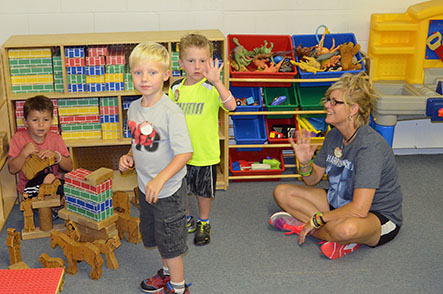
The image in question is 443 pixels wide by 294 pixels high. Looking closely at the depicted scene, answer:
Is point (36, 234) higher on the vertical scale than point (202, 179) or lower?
lower

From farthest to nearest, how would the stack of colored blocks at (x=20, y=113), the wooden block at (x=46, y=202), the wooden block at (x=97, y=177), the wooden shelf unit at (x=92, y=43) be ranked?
the stack of colored blocks at (x=20, y=113), the wooden shelf unit at (x=92, y=43), the wooden block at (x=46, y=202), the wooden block at (x=97, y=177)

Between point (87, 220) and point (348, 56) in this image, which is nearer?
point (87, 220)

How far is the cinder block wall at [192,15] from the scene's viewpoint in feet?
14.3

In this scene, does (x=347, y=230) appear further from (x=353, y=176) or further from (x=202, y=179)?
(x=202, y=179)

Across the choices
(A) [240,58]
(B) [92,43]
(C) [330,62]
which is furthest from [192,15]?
(C) [330,62]

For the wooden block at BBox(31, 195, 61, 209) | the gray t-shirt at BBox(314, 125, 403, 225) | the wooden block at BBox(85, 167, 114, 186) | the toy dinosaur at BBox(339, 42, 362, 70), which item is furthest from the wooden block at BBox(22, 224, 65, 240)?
the toy dinosaur at BBox(339, 42, 362, 70)

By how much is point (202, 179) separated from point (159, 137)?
857 millimetres

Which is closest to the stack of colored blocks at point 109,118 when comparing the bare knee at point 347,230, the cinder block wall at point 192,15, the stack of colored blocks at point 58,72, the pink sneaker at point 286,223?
the stack of colored blocks at point 58,72

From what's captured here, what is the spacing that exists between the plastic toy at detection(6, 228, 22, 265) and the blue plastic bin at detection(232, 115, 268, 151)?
1.82 metres

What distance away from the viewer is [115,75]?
411 centimetres

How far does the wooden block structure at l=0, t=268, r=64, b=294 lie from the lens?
221cm

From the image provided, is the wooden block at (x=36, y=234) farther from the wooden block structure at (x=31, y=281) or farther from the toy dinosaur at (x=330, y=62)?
the toy dinosaur at (x=330, y=62)

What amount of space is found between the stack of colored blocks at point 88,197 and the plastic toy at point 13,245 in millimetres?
370

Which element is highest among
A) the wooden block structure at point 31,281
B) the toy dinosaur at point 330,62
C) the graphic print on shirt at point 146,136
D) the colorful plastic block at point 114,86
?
the toy dinosaur at point 330,62
